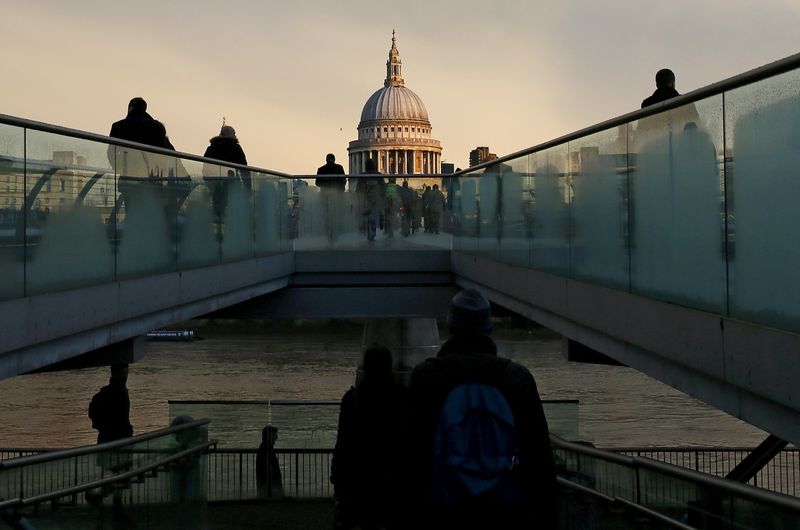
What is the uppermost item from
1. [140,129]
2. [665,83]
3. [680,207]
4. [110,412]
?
[665,83]

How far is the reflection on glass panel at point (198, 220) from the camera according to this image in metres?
10.6

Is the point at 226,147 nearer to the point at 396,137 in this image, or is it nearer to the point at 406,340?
the point at 406,340

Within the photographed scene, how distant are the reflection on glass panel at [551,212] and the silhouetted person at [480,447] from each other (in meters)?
5.88

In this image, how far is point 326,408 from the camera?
49.7ft

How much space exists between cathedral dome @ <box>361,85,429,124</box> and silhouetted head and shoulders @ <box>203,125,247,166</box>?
13068 centimetres

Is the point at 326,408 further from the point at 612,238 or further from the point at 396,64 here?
the point at 396,64

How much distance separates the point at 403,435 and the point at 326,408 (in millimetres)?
11702

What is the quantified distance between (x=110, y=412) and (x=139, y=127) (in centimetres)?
298

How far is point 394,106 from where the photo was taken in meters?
147

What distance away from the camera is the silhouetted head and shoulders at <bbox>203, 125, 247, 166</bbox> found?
1512cm

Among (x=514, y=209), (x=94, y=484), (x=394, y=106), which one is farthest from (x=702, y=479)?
(x=394, y=106)

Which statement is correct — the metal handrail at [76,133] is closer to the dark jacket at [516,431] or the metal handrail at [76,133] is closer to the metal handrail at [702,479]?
the dark jacket at [516,431]

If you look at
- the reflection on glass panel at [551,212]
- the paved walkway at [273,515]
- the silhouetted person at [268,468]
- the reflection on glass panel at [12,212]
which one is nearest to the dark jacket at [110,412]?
the paved walkway at [273,515]

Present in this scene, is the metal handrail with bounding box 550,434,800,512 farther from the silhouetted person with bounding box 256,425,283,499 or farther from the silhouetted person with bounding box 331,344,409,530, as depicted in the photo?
the silhouetted person with bounding box 256,425,283,499
